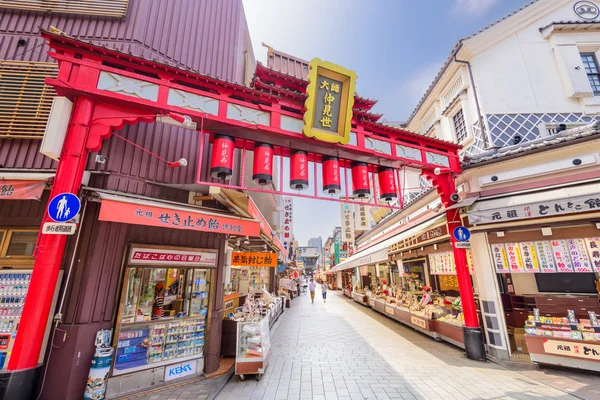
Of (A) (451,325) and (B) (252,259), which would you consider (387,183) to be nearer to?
(A) (451,325)

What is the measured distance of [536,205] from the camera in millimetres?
6371

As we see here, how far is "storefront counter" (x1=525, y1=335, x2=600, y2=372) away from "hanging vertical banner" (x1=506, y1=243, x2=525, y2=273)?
1783mm

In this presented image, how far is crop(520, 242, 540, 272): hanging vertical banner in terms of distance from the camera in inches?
271

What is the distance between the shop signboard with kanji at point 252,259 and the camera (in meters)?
9.42

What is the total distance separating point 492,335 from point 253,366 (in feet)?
22.7

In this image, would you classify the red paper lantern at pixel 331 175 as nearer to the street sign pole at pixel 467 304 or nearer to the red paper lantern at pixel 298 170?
the red paper lantern at pixel 298 170

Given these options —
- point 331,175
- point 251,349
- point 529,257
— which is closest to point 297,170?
point 331,175

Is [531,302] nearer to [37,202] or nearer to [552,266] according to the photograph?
[552,266]

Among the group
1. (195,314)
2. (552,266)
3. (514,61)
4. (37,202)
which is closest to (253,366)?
(195,314)

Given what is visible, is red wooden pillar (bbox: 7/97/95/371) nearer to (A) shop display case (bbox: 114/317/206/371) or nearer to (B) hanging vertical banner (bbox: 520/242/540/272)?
(A) shop display case (bbox: 114/317/206/371)

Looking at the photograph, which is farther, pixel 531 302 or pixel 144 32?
pixel 531 302

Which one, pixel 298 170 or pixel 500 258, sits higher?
pixel 298 170

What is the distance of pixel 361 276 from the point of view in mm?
23562

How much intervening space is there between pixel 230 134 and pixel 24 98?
493 centimetres
